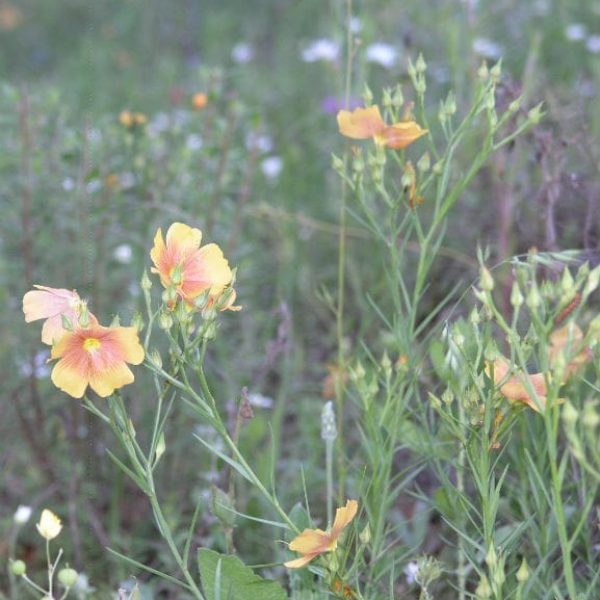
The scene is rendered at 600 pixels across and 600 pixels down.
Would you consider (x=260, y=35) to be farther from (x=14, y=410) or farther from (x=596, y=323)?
(x=596, y=323)

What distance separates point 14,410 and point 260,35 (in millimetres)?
3261

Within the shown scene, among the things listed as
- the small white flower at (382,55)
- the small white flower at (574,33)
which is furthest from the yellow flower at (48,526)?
the small white flower at (574,33)

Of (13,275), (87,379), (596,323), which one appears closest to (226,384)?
(13,275)

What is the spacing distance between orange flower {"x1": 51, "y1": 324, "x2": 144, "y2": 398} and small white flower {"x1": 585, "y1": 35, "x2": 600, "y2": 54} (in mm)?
2860

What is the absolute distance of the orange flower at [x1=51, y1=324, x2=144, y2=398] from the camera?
3.62 ft

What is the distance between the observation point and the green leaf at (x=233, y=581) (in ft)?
4.20

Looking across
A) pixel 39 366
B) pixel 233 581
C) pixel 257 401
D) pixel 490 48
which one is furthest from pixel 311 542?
pixel 490 48

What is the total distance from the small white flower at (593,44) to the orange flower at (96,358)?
2860 millimetres

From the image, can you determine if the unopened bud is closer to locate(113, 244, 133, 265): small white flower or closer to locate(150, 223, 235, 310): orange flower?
locate(150, 223, 235, 310): orange flower

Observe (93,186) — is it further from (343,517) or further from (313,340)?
(343,517)

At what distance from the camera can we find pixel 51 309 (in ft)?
3.82

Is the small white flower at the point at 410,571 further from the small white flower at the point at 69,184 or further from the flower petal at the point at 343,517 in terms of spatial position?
the small white flower at the point at 69,184

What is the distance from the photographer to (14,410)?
2.14 m

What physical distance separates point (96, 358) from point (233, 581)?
0.36 metres
